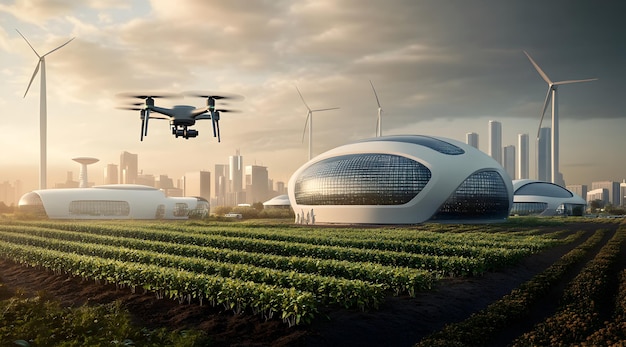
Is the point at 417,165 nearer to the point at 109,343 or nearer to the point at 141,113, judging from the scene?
Answer: the point at 141,113

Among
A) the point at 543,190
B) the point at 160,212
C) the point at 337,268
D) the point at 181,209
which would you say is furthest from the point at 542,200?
the point at 337,268

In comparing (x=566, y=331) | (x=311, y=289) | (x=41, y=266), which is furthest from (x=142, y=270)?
(x=566, y=331)

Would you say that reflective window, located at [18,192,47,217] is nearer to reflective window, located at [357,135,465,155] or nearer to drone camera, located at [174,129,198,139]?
reflective window, located at [357,135,465,155]

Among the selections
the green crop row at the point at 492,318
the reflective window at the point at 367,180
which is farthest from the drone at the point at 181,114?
the reflective window at the point at 367,180

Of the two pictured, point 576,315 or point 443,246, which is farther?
point 443,246

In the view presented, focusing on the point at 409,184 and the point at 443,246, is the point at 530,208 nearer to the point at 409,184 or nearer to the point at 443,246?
the point at 409,184

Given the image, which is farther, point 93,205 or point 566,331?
point 93,205
